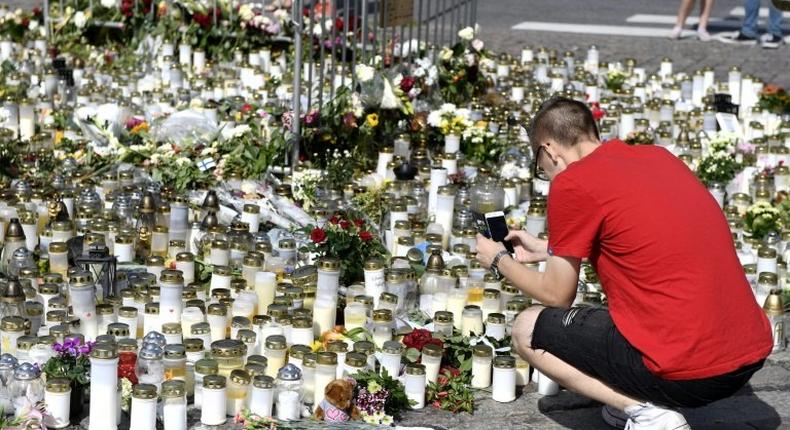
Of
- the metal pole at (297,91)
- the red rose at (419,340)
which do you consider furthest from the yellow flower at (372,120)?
the red rose at (419,340)

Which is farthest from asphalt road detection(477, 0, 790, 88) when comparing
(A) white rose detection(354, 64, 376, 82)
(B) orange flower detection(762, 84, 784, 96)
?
(A) white rose detection(354, 64, 376, 82)

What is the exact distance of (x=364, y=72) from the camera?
305 inches

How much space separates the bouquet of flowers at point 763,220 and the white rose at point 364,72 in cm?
218

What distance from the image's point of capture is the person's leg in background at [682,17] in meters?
12.8

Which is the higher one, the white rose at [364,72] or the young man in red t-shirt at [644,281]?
the white rose at [364,72]

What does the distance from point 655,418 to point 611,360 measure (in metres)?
0.22

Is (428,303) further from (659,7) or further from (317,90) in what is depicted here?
(659,7)

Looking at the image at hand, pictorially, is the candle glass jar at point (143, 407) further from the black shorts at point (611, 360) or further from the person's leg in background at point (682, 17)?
the person's leg in background at point (682, 17)

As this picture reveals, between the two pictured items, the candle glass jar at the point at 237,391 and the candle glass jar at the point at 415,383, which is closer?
the candle glass jar at the point at 237,391

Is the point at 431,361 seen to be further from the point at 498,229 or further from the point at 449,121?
the point at 449,121

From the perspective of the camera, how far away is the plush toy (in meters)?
4.69

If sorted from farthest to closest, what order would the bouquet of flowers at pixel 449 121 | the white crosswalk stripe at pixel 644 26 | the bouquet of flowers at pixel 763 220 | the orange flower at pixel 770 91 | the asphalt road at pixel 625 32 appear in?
the white crosswalk stripe at pixel 644 26 → the asphalt road at pixel 625 32 → the orange flower at pixel 770 91 → the bouquet of flowers at pixel 449 121 → the bouquet of flowers at pixel 763 220

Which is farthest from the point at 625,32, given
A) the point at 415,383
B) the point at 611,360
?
the point at 611,360

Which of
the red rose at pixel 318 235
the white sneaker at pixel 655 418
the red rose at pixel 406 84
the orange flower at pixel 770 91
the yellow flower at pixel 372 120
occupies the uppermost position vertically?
the red rose at pixel 406 84
